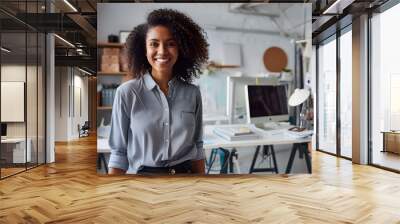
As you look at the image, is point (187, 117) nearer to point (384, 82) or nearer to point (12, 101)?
point (12, 101)

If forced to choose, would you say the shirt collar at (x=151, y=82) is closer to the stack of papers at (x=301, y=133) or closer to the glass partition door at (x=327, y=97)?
the stack of papers at (x=301, y=133)

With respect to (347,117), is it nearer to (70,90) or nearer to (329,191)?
(329,191)

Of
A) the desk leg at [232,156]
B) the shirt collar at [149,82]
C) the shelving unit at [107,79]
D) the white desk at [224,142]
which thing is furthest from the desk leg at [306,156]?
the shelving unit at [107,79]

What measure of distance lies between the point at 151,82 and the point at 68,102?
240 inches

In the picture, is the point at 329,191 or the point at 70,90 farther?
the point at 70,90

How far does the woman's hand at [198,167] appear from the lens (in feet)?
17.0

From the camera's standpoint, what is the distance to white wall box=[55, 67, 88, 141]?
9.16 m

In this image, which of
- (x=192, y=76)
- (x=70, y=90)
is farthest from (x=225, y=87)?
(x=70, y=90)

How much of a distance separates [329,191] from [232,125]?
1472mm

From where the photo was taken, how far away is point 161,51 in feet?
16.4

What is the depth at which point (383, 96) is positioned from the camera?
6.48 metres

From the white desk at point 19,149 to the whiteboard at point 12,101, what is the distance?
12.3 inches

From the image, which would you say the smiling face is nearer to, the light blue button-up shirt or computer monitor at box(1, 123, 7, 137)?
the light blue button-up shirt

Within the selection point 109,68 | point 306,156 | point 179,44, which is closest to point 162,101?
point 179,44
